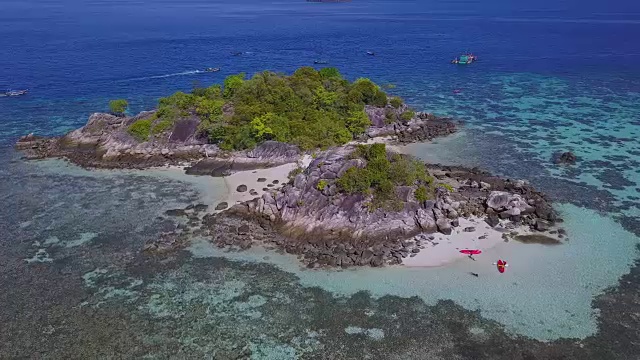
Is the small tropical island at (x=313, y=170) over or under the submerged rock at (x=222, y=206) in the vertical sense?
over

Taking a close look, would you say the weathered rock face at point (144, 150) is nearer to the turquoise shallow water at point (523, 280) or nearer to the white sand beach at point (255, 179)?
the white sand beach at point (255, 179)

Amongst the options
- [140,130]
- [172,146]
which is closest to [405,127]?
[172,146]

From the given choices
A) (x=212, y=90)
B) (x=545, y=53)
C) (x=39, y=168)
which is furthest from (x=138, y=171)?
(x=545, y=53)

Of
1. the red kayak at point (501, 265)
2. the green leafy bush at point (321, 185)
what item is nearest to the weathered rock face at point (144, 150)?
the green leafy bush at point (321, 185)

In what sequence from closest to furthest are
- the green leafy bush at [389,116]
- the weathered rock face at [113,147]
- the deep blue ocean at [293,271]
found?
the deep blue ocean at [293,271]
the weathered rock face at [113,147]
the green leafy bush at [389,116]

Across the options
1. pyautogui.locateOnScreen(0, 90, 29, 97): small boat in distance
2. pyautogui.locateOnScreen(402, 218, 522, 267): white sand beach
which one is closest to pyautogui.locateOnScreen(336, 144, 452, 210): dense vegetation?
pyautogui.locateOnScreen(402, 218, 522, 267): white sand beach

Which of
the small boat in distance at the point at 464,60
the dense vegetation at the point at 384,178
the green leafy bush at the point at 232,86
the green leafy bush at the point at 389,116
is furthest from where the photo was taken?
the small boat in distance at the point at 464,60

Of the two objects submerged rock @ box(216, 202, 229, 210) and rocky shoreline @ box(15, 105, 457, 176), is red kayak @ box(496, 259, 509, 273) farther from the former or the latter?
rocky shoreline @ box(15, 105, 457, 176)

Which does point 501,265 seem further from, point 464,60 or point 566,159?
point 464,60
